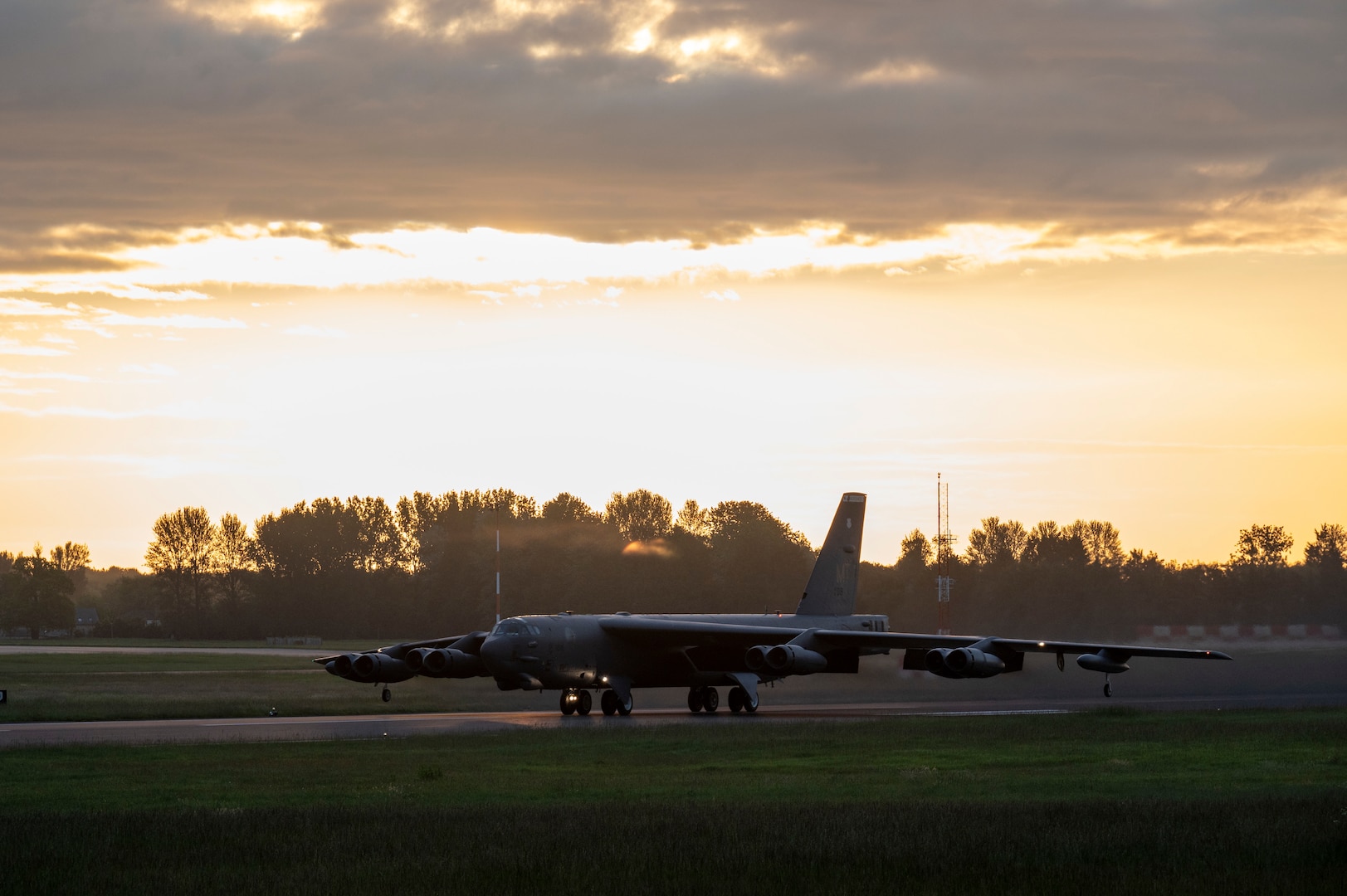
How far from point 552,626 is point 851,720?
932 cm

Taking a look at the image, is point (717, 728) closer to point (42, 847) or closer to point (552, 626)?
point (552, 626)

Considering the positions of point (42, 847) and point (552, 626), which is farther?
point (552, 626)

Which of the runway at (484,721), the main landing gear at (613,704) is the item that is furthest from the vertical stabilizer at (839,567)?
the main landing gear at (613,704)

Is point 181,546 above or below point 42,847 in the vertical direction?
above

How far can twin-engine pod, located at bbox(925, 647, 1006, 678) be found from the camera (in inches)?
1688

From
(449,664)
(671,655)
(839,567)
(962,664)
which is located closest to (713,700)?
(671,655)

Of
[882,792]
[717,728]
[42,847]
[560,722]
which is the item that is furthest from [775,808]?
[560,722]

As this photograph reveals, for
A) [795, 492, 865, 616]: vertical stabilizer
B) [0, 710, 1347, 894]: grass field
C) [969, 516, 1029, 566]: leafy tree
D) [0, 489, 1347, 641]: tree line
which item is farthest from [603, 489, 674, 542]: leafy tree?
[0, 710, 1347, 894]: grass field

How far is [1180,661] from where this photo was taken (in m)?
60.8

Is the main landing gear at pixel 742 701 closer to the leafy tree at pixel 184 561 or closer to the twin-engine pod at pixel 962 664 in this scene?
the twin-engine pod at pixel 962 664

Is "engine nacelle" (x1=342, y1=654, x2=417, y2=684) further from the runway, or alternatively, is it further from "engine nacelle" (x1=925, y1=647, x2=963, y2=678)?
"engine nacelle" (x1=925, y1=647, x2=963, y2=678)

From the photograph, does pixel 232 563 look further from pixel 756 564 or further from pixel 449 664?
pixel 449 664

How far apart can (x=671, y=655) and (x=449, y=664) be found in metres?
7.06

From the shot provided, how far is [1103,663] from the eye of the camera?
150 ft
